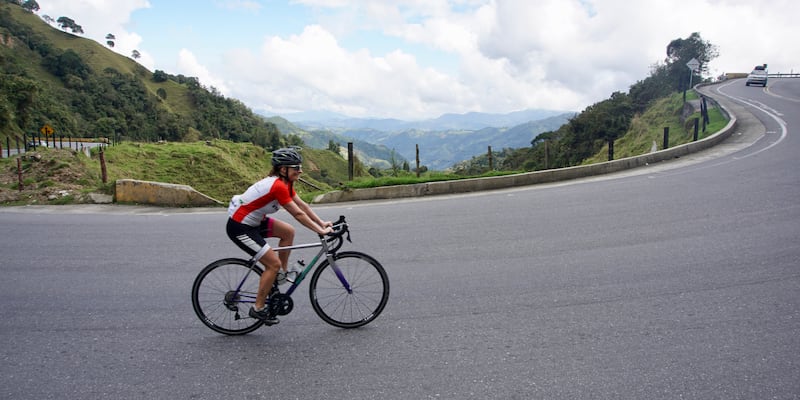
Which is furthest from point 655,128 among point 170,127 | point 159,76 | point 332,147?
point 159,76

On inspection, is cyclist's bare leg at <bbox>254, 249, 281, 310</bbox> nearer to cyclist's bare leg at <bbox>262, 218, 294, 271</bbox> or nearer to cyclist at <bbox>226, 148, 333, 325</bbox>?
cyclist at <bbox>226, 148, 333, 325</bbox>

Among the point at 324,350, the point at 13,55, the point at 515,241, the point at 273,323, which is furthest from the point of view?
the point at 13,55

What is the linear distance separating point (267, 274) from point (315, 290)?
45 centimetres

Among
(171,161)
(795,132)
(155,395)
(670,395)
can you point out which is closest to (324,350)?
(155,395)

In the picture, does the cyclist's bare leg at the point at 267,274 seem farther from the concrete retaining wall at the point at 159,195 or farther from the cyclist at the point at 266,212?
the concrete retaining wall at the point at 159,195

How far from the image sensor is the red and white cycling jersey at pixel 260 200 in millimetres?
A: 4270

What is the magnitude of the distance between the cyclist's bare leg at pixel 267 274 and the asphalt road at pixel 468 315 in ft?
1.22

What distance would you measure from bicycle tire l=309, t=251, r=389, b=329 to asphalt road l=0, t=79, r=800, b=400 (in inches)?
6.0

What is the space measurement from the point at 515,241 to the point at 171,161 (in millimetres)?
31265

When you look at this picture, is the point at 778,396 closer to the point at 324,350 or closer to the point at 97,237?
the point at 324,350

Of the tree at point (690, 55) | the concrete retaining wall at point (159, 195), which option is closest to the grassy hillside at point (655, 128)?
the tree at point (690, 55)

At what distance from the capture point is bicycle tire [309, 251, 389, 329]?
457cm

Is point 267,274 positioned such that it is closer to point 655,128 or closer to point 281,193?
point 281,193

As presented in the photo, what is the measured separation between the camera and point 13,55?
8700 centimetres
